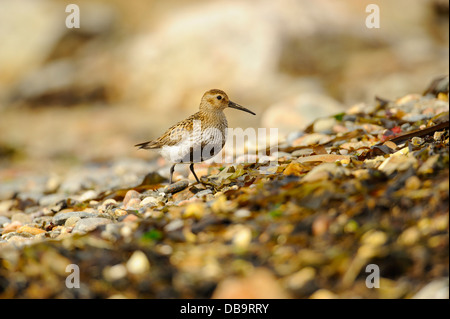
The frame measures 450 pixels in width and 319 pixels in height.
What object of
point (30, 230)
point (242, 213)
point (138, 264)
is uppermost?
point (30, 230)

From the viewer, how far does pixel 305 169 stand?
18.4 feet

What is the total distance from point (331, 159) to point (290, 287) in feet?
8.31

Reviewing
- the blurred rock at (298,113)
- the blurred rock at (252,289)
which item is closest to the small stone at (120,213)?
the blurred rock at (252,289)

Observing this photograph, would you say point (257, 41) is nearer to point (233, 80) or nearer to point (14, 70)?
point (233, 80)

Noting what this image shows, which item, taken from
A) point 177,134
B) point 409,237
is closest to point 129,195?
point 177,134

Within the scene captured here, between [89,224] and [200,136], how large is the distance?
1818 mm

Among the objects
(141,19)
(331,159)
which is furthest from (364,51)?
(331,159)

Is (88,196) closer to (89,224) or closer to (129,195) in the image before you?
(129,195)

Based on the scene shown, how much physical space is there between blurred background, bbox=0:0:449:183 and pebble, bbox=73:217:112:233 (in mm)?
8320

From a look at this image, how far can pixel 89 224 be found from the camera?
5242 millimetres

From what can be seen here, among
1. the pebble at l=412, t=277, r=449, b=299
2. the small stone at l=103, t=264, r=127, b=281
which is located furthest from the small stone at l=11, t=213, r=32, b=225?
the pebble at l=412, t=277, r=449, b=299

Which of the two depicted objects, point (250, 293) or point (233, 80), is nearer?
point (250, 293)

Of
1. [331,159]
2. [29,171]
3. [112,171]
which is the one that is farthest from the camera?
[29,171]
